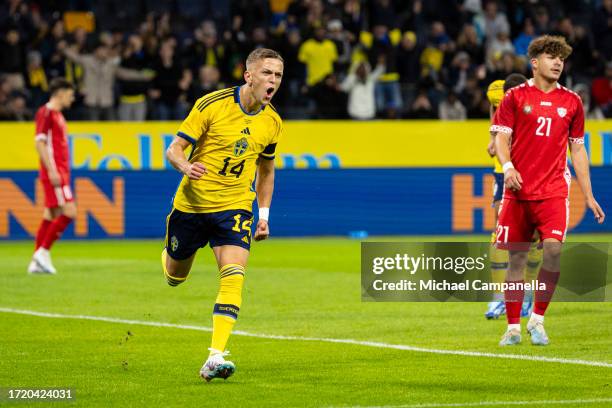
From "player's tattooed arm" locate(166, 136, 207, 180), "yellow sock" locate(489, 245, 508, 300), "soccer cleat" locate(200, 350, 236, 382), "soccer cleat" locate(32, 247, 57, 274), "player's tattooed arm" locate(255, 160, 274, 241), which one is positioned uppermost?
"player's tattooed arm" locate(166, 136, 207, 180)

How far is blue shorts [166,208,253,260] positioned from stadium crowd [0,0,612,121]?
14.2m

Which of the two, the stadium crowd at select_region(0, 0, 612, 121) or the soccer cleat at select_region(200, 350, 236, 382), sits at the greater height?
the stadium crowd at select_region(0, 0, 612, 121)

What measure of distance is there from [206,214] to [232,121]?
0.66 m

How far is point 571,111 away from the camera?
10.1m

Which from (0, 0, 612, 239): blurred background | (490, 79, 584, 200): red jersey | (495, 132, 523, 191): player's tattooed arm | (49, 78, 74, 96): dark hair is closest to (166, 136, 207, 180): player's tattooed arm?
(495, 132, 523, 191): player's tattooed arm

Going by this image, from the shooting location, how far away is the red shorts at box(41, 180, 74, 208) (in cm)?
1694

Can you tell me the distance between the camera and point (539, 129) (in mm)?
10031

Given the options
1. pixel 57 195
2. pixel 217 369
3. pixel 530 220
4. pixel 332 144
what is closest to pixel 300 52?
pixel 332 144

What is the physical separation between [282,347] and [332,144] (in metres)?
13.4

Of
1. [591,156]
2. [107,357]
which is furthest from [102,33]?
[107,357]

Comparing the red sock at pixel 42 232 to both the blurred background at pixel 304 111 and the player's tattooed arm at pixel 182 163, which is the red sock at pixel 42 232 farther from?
the player's tattooed arm at pixel 182 163

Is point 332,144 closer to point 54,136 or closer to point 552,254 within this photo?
point 54,136

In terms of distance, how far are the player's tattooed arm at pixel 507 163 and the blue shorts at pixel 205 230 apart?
202 cm

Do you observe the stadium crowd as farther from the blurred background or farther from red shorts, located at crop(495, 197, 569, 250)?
red shorts, located at crop(495, 197, 569, 250)
